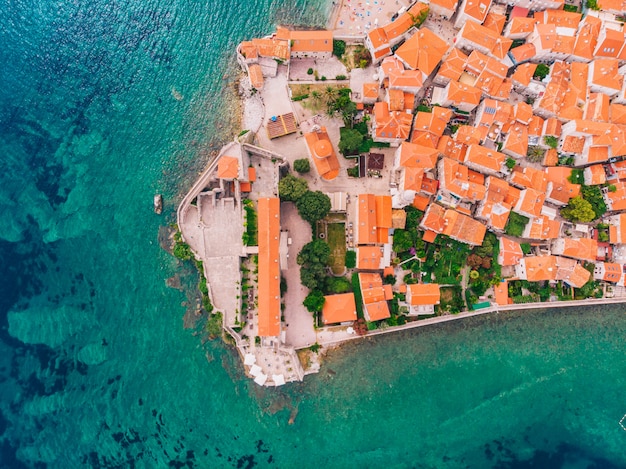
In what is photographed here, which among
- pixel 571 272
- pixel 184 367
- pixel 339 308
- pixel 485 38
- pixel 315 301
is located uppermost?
pixel 485 38

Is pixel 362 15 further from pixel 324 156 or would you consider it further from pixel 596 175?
pixel 596 175

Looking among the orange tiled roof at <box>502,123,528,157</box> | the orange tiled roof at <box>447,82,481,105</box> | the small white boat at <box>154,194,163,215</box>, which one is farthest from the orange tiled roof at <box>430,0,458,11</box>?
the small white boat at <box>154,194,163,215</box>

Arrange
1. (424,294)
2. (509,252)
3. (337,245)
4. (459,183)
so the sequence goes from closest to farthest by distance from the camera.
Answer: (424,294)
(459,183)
(509,252)
(337,245)

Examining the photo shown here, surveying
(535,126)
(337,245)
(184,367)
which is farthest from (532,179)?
(184,367)

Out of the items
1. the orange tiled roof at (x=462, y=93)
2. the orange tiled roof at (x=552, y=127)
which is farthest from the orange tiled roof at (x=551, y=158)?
the orange tiled roof at (x=462, y=93)

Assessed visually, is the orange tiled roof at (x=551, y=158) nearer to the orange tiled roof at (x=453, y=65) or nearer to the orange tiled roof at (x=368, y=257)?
the orange tiled roof at (x=453, y=65)

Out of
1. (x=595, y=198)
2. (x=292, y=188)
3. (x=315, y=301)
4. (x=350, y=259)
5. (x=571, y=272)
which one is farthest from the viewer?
(x=350, y=259)
